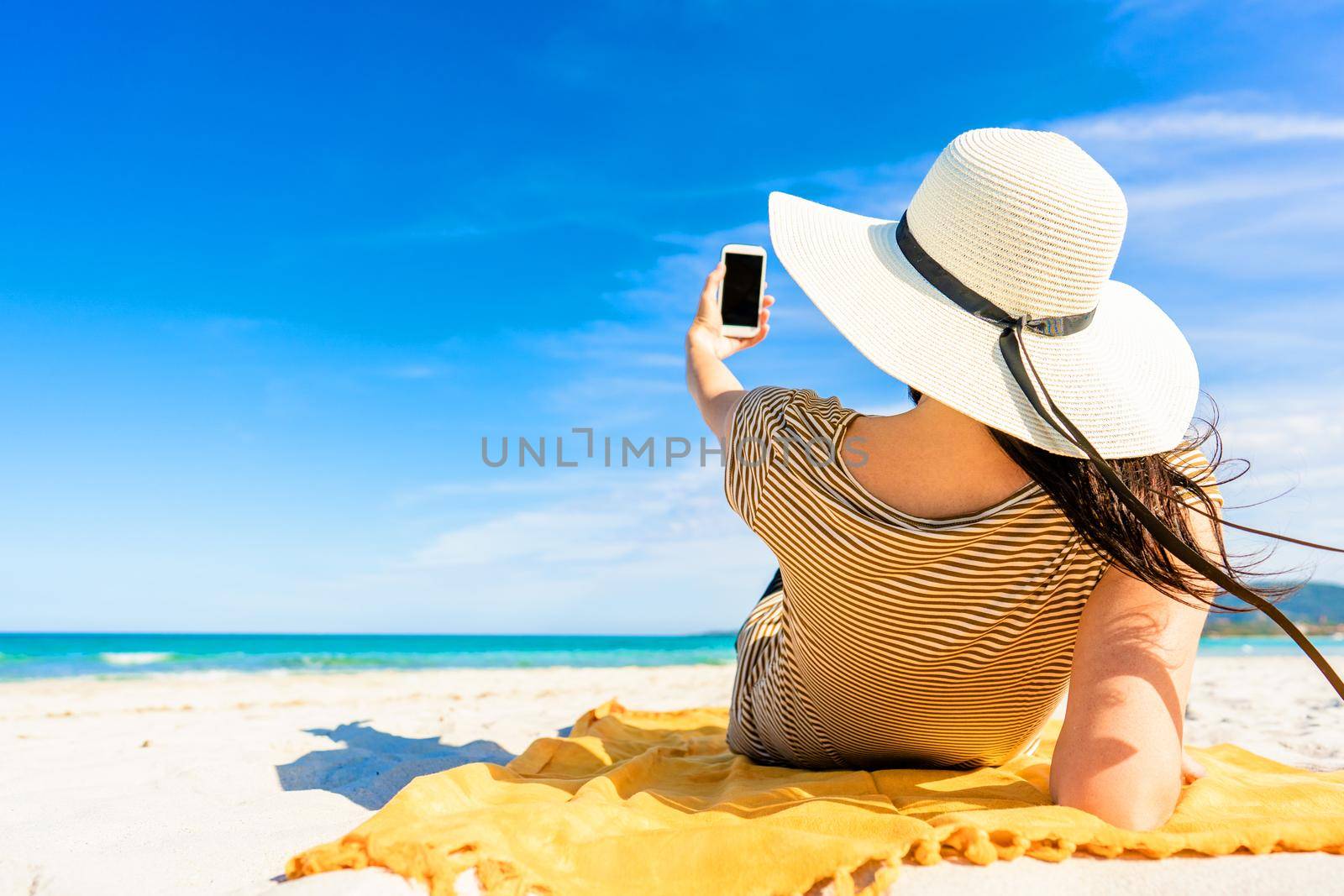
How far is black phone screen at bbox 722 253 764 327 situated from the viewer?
2.53 meters

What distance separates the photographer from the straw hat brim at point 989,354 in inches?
57.2

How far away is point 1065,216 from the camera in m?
1.46

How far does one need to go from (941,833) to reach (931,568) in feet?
1.54

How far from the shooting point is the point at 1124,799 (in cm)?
152

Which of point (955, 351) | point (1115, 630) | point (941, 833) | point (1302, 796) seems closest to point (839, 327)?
point (955, 351)

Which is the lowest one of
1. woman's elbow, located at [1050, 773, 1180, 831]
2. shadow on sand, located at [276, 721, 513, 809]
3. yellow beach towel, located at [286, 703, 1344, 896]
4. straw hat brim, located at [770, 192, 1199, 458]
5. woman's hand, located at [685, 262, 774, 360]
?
shadow on sand, located at [276, 721, 513, 809]

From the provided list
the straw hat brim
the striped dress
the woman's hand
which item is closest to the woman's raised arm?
the striped dress

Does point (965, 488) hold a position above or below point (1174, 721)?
above

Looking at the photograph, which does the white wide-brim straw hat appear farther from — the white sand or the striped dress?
the white sand

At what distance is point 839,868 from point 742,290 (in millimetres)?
1662

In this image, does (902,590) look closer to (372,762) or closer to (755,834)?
(755,834)

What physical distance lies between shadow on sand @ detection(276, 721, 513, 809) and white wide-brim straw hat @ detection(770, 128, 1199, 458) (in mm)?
1862

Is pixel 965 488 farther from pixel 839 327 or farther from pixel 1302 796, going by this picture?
pixel 1302 796

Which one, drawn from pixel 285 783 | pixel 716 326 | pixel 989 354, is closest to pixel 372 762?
pixel 285 783
